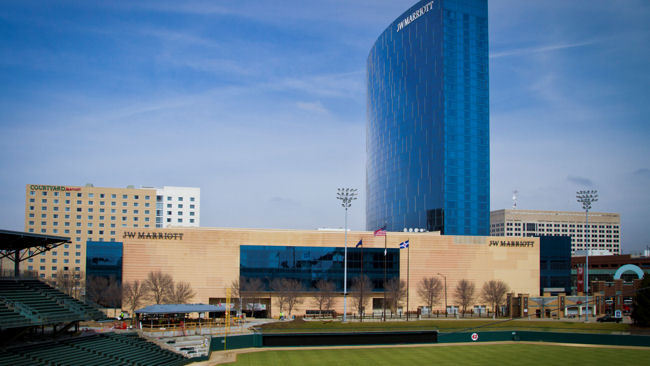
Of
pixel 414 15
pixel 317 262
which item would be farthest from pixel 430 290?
Answer: pixel 414 15

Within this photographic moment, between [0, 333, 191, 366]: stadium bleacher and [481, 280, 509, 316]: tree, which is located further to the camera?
[481, 280, 509, 316]: tree

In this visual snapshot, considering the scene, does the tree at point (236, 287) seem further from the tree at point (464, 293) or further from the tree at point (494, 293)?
the tree at point (494, 293)

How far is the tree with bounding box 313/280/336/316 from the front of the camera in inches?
3465

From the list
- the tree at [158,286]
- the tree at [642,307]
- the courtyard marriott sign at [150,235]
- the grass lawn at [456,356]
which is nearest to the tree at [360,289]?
the tree at [158,286]

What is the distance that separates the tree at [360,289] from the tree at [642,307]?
121ft

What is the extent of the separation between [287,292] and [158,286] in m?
19.0

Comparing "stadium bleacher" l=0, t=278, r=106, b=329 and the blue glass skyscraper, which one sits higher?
the blue glass skyscraper

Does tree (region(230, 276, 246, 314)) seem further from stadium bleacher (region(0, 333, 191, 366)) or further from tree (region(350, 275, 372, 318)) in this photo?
stadium bleacher (region(0, 333, 191, 366))

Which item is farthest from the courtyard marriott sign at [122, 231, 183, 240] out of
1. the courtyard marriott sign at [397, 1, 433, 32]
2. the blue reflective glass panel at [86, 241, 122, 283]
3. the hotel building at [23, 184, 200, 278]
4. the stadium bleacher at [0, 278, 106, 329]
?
the courtyard marriott sign at [397, 1, 433, 32]

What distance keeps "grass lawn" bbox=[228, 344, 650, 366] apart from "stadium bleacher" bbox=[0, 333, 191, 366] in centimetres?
715

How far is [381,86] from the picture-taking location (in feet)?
563

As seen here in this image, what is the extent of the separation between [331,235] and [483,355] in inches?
1695

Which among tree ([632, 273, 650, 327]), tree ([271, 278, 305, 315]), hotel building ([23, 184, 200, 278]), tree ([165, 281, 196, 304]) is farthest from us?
hotel building ([23, 184, 200, 278])

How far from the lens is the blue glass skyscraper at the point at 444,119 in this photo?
434 ft
